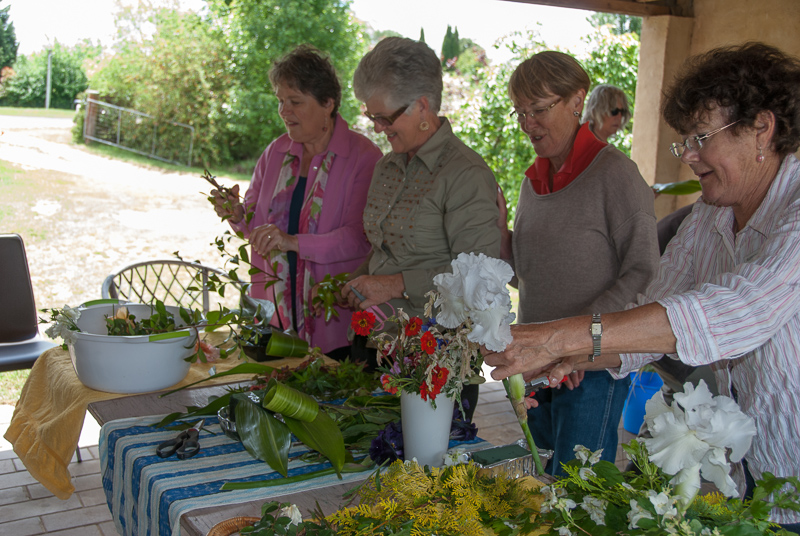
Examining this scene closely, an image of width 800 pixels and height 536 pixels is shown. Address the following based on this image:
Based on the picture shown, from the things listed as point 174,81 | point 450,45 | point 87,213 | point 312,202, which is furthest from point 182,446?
point 450,45

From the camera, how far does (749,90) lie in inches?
48.3

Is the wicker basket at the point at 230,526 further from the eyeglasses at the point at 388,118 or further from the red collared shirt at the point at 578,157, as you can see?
the red collared shirt at the point at 578,157

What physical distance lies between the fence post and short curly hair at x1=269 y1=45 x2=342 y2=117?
8.16 m

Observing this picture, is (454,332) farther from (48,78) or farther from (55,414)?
(48,78)

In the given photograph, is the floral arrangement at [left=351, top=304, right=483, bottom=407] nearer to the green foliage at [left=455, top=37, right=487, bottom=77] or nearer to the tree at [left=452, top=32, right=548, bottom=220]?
the tree at [left=452, top=32, right=548, bottom=220]

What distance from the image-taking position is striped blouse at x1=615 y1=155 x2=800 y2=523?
3.75ft

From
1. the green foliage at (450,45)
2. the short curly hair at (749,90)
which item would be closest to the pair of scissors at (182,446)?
the short curly hair at (749,90)

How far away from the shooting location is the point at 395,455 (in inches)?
53.7

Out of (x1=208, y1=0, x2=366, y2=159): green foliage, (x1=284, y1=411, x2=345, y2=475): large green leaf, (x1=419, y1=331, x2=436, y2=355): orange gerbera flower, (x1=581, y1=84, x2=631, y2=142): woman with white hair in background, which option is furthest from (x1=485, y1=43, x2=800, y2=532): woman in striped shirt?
(x1=208, y1=0, x2=366, y2=159): green foliage

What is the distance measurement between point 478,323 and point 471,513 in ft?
0.97

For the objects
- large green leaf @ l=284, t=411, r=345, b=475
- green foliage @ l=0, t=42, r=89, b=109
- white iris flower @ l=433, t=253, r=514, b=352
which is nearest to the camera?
white iris flower @ l=433, t=253, r=514, b=352

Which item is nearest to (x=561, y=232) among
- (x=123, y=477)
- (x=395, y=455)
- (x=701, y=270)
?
(x=701, y=270)

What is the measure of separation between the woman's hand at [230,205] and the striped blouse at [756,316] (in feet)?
4.88

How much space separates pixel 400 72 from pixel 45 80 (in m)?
8.45
